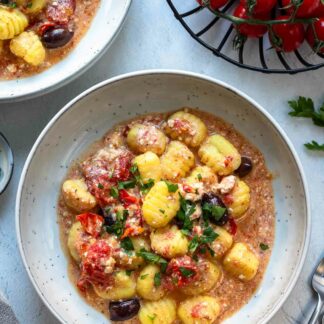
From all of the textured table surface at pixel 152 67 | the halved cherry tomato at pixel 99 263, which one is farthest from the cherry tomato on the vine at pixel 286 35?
the halved cherry tomato at pixel 99 263

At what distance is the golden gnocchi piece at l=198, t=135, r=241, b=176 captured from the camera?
2.18 m

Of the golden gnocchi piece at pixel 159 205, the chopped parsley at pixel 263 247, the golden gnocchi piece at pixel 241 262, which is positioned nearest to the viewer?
the golden gnocchi piece at pixel 159 205

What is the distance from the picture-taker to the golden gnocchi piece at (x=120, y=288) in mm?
2145

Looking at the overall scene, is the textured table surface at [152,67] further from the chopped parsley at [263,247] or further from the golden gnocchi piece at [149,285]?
the golden gnocchi piece at [149,285]

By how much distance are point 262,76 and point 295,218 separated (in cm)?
54

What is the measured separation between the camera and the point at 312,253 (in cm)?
235

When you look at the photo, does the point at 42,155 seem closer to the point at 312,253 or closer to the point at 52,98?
the point at 52,98

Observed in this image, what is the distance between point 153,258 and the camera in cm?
211

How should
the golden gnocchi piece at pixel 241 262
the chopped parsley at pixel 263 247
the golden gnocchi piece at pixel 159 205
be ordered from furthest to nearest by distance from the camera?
the chopped parsley at pixel 263 247
the golden gnocchi piece at pixel 241 262
the golden gnocchi piece at pixel 159 205

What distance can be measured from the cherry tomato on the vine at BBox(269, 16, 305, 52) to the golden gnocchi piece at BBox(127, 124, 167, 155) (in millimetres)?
509

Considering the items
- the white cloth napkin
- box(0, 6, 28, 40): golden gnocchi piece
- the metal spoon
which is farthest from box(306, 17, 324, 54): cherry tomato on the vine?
the white cloth napkin

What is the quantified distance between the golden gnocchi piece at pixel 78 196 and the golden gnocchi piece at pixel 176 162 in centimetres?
27

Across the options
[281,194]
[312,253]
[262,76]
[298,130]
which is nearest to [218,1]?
[262,76]

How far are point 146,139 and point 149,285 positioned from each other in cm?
50
